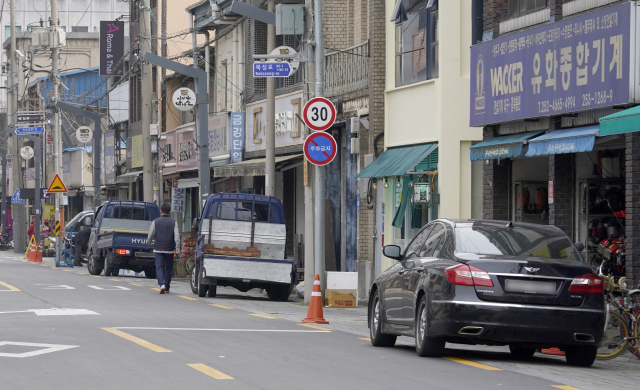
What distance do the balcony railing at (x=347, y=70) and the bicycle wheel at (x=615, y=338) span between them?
13820 millimetres

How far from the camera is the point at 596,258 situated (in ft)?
57.5

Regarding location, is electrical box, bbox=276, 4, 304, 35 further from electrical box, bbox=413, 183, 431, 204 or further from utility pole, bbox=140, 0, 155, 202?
utility pole, bbox=140, 0, 155, 202

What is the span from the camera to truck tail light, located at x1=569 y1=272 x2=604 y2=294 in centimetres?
1143

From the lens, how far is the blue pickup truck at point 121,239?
106ft

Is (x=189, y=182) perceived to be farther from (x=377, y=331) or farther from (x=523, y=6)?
(x=377, y=331)

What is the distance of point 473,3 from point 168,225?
26.5 ft

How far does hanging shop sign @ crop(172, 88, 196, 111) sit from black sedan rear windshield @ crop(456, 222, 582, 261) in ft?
81.8

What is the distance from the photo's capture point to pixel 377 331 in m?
13.6

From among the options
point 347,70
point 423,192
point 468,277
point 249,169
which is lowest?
point 468,277

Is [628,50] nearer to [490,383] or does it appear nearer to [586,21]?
[586,21]

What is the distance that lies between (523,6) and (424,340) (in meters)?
9.06

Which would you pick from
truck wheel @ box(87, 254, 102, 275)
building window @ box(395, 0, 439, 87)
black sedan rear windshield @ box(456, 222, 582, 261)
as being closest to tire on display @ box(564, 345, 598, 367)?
black sedan rear windshield @ box(456, 222, 582, 261)

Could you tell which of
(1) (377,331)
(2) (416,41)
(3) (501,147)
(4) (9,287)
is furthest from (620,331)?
(4) (9,287)

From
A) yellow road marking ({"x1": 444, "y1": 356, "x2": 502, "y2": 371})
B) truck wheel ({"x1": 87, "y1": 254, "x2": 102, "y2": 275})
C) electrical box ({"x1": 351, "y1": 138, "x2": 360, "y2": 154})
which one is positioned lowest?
truck wheel ({"x1": 87, "y1": 254, "x2": 102, "y2": 275})
